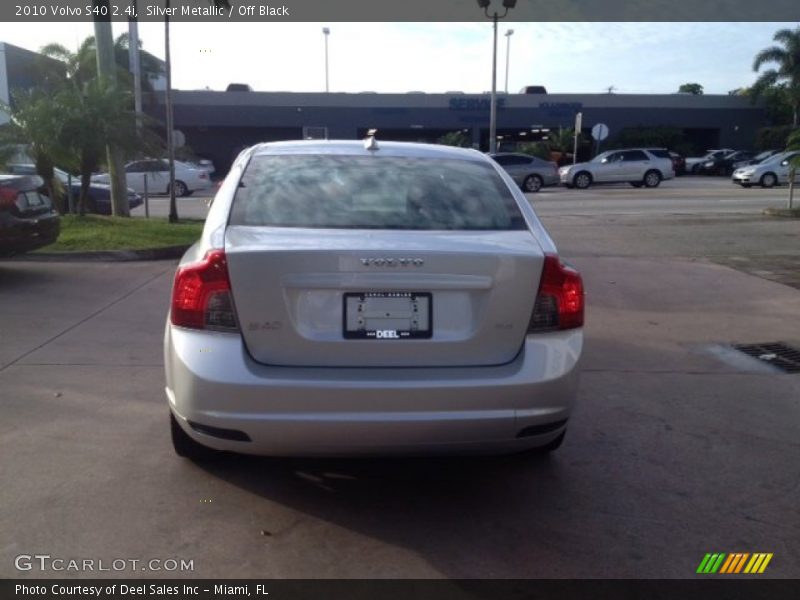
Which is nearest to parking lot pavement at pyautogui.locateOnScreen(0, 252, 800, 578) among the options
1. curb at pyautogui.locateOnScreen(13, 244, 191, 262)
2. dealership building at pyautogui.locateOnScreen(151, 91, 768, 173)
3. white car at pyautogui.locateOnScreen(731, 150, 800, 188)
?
curb at pyautogui.locateOnScreen(13, 244, 191, 262)

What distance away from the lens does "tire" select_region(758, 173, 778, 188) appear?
1303 inches

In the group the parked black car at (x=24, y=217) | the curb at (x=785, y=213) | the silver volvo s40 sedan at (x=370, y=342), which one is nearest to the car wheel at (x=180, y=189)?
the curb at (x=785, y=213)

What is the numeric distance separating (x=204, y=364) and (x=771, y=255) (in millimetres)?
11584

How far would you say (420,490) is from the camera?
4344 mm

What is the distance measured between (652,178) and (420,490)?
31.5 meters

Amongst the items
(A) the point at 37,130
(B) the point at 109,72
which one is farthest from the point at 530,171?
(A) the point at 37,130

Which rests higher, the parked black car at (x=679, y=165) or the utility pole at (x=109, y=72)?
the utility pole at (x=109, y=72)

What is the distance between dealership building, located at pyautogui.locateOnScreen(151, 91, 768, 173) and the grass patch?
104 feet

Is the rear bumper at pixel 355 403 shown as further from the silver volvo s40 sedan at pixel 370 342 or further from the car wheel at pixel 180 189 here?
the car wheel at pixel 180 189

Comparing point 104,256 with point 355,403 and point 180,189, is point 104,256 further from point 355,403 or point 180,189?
point 180,189

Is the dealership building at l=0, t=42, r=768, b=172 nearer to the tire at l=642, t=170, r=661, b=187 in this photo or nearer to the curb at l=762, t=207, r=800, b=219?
the tire at l=642, t=170, r=661, b=187

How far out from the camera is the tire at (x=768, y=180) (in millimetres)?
33094

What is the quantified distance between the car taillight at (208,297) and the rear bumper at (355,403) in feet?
0.19

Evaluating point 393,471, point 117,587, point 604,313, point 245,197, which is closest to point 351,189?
point 245,197
